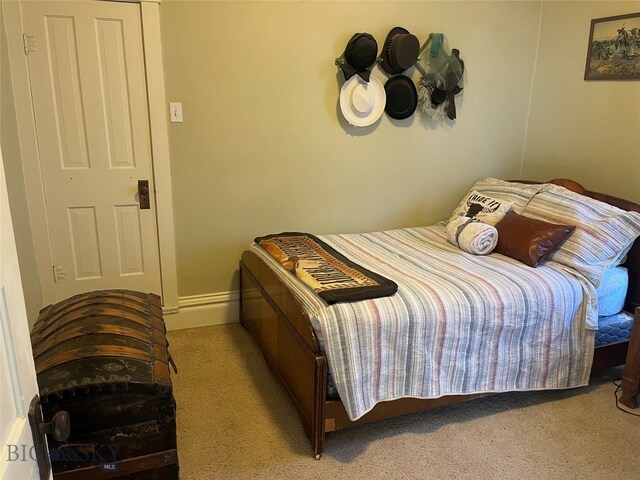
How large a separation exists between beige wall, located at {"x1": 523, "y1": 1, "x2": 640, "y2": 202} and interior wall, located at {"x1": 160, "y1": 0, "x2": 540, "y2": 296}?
0.13 metres

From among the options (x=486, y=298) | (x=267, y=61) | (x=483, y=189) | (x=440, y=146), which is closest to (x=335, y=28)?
(x=267, y=61)

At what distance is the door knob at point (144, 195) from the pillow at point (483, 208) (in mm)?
1990

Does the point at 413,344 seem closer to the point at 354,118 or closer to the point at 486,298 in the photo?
the point at 486,298

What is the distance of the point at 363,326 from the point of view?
2.15m

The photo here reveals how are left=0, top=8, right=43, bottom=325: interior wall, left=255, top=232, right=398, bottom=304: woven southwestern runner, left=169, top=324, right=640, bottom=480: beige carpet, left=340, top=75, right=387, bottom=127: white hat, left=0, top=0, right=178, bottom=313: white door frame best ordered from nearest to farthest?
left=169, top=324, right=640, bottom=480: beige carpet < left=255, top=232, right=398, bottom=304: woven southwestern runner < left=0, top=8, right=43, bottom=325: interior wall < left=0, top=0, right=178, bottom=313: white door frame < left=340, top=75, right=387, bottom=127: white hat

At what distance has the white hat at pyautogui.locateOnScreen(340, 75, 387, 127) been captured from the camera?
10.9 feet

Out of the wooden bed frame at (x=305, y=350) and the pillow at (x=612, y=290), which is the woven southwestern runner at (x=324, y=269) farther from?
the pillow at (x=612, y=290)

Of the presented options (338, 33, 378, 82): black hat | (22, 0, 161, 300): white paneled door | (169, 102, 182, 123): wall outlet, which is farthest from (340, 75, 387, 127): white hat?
(22, 0, 161, 300): white paneled door

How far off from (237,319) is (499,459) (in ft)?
6.37

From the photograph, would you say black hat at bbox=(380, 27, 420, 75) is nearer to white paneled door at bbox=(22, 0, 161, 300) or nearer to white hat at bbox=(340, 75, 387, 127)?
white hat at bbox=(340, 75, 387, 127)

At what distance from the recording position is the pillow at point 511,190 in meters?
3.19

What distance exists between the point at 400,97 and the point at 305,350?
1993 mm

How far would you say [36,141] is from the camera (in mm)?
2805

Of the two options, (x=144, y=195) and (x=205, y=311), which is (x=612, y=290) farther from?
(x=144, y=195)
